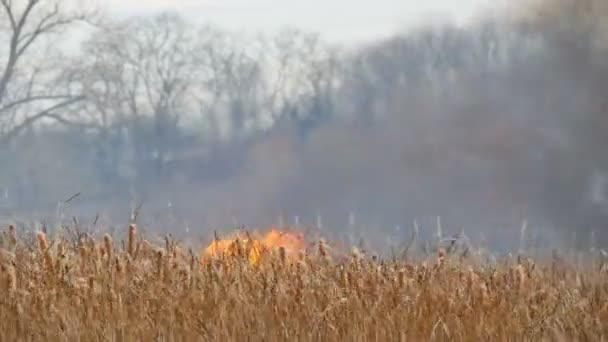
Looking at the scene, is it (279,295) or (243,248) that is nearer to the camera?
(279,295)

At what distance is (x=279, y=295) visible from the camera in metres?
5.25

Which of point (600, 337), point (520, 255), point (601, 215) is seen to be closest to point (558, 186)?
point (601, 215)

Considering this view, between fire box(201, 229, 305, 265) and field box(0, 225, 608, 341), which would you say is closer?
field box(0, 225, 608, 341)

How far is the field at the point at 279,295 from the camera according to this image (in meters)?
5.01

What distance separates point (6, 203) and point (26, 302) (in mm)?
2284

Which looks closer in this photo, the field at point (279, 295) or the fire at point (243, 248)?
the field at point (279, 295)

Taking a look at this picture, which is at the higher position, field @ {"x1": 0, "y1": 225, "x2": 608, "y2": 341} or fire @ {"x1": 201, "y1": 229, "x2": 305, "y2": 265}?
fire @ {"x1": 201, "y1": 229, "x2": 305, "y2": 265}

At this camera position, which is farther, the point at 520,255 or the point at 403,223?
the point at 403,223

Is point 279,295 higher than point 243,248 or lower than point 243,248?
lower

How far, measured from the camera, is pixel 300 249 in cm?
614

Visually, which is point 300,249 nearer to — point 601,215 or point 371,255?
point 371,255

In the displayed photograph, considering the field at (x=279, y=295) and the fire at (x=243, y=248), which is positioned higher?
the fire at (x=243, y=248)

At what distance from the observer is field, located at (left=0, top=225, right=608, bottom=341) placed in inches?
197

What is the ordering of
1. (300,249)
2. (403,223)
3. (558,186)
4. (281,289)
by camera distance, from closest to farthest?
(281,289) < (300,249) < (403,223) < (558,186)
